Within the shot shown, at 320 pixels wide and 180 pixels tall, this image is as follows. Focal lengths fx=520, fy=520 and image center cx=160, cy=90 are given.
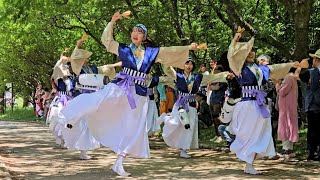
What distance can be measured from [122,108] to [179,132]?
111 inches

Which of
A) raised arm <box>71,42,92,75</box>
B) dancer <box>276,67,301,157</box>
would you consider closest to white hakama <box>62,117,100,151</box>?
raised arm <box>71,42,92,75</box>

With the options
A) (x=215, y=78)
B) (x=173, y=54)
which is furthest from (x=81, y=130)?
(x=173, y=54)

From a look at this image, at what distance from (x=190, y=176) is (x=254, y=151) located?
105 centimetres

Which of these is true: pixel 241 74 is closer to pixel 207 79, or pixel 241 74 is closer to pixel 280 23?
pixel 207 79

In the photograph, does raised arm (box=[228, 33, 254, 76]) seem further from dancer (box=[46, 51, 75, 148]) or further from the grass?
the grass

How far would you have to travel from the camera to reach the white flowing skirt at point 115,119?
7.50 metres

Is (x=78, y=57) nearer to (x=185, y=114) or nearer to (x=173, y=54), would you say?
(x=173, y=54)

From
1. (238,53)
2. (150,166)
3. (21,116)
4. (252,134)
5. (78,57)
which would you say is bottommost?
(21,116)

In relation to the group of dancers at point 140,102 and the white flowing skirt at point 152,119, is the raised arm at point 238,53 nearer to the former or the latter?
the group of dancers at point 140,102

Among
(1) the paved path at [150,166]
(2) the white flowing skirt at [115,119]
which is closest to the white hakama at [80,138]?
(1) the paved path at [150,166]

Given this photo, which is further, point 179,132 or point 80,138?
point 179,132

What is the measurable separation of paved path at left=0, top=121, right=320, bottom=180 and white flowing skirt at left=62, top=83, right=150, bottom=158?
0.45 metres

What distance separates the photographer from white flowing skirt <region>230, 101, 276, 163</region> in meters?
7.80

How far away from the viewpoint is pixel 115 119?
764cm
